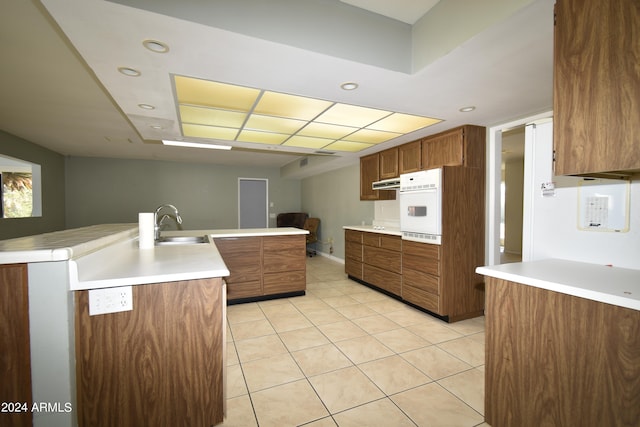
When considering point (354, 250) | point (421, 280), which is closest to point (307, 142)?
point (354, 250)

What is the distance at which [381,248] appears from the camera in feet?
13.4

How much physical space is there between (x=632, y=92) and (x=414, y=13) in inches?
53.8

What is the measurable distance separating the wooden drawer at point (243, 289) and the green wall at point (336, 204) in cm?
267

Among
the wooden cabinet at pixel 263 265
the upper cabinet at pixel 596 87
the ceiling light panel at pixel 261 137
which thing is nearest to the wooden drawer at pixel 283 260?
the wooden cabinet at pixel 263 265

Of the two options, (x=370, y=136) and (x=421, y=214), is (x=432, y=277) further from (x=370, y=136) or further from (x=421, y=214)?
(x=370, y=136)

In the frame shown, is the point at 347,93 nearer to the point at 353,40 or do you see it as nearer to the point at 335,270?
the point at 353,40

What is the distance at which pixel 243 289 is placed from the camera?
370 centimetres

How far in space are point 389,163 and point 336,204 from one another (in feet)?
8.02

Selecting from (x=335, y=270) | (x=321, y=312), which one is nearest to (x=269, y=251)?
(x=321, y=312)

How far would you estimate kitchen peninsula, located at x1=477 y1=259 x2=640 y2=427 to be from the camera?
1110mm

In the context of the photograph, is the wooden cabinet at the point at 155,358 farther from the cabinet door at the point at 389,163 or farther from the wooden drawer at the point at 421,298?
the cabinet door at the point at 389,163

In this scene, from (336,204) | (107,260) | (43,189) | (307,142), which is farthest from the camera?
(336,204)

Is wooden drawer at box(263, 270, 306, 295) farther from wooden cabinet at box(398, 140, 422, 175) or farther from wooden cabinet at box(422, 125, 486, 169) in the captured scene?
wooden cabinet at box(422, 125, 486, 169)

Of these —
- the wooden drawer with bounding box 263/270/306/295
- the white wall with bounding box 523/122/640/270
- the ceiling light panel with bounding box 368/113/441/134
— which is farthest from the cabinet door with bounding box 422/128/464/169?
the wooden drawer with bounding box 263/270/306/295
